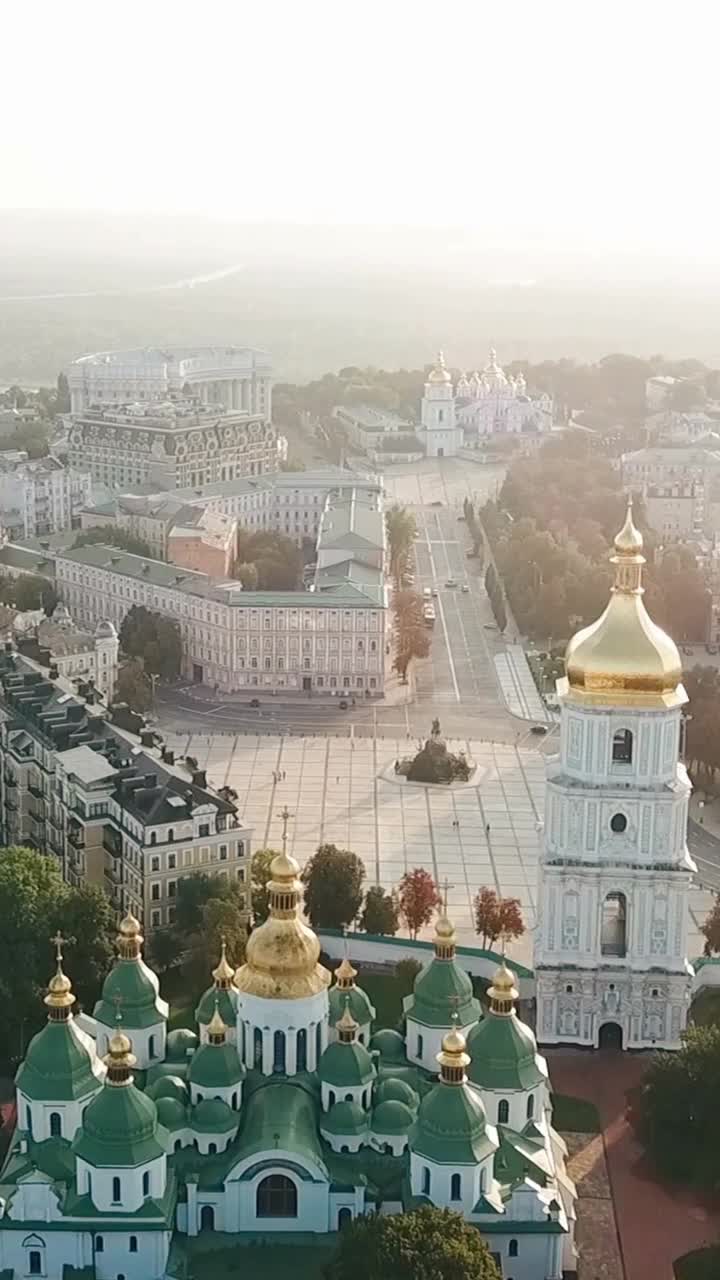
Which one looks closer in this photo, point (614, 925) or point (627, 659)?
point (627, 659)

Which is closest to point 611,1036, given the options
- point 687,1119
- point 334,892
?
point 687,1119

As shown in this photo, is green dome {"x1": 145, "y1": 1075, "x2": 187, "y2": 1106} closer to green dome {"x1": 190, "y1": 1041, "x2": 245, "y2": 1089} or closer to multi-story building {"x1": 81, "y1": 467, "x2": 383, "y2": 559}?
green dome {"x1": 190, "y1": 1041, "x2": 245, "y2": 1089}

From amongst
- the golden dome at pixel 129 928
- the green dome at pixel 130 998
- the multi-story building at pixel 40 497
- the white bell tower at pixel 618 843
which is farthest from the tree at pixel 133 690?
the golden dome at pixel 129 928

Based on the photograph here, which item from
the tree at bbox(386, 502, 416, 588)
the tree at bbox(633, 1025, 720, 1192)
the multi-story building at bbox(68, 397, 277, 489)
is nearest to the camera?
the tree at bbox(633, 1025, 720, 1192)

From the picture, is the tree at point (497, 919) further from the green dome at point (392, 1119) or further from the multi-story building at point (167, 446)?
the multi-story building at point (167, 446)

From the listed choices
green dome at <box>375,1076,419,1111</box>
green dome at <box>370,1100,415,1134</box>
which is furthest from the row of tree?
green dome at <box>370,1100,415,1134</box>

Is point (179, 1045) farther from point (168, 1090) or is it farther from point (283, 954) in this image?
point (283, 954)
